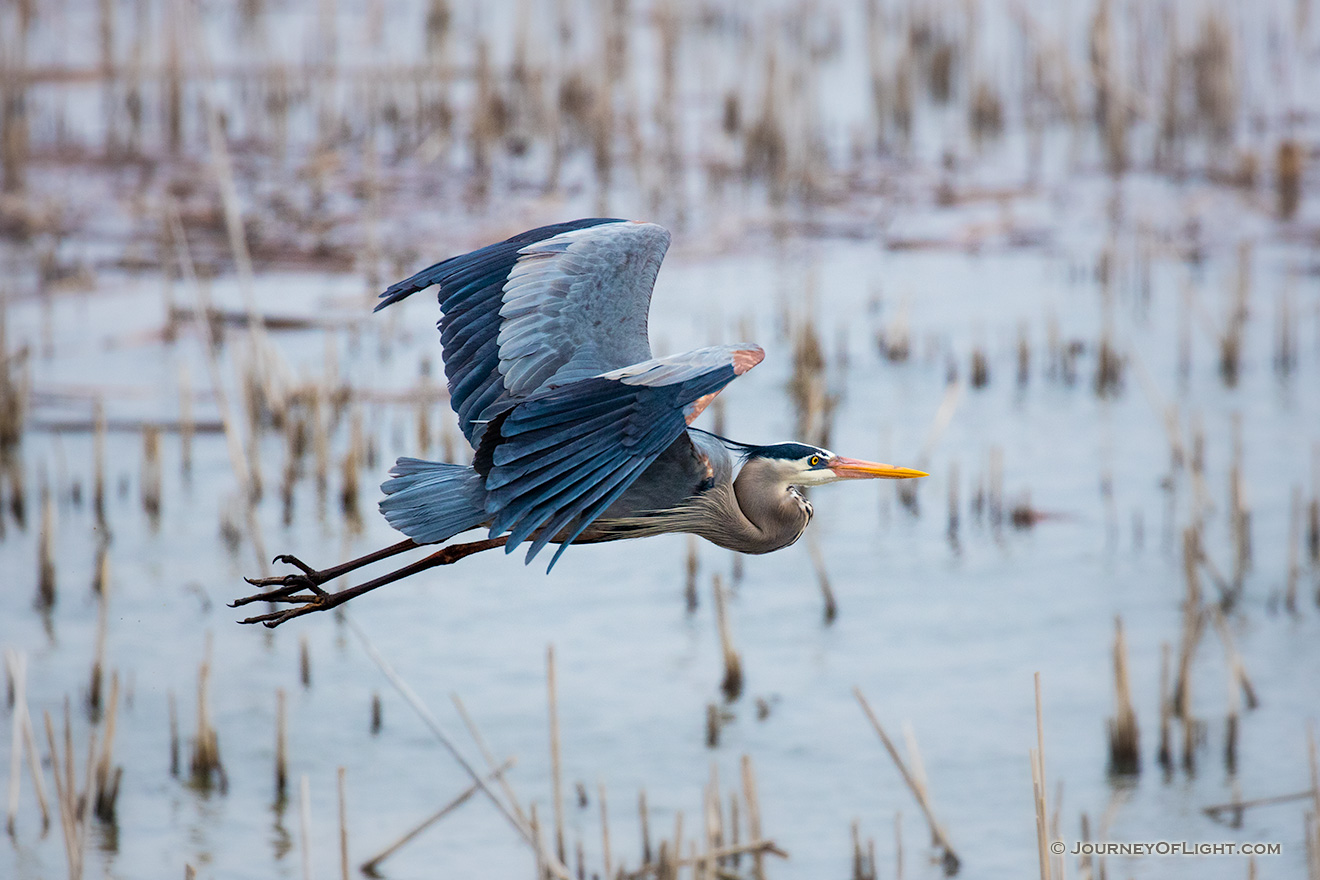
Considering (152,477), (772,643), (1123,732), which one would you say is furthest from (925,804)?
(152,477)

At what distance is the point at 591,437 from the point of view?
350cm

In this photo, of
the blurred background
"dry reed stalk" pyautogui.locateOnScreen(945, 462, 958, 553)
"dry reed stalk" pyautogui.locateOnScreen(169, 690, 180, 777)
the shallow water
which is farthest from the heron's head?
"dry reed stalk" pyautogui.locateOnScreen(945, 462, 958, 553)

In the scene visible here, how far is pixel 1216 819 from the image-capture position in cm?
620

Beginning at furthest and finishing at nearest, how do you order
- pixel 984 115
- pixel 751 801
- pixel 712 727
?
pixel 984 115
pixel 712 727
pixel 751 801

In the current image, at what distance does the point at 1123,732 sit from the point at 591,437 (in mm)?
3583

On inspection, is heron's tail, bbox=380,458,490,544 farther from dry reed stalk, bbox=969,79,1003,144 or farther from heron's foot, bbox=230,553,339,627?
dry reed stalk, bbox=969,79,1003,144

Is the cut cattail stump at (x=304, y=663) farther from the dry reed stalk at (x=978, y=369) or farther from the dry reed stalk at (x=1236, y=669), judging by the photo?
the dry reed stalk at (x=978, y=369)

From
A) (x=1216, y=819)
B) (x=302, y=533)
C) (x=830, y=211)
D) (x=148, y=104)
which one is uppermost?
(x=148, y=104)

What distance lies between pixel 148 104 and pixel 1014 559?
34.0 ft

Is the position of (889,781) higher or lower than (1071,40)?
lower

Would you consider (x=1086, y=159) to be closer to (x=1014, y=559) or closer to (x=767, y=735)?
(x=1014, y=559)

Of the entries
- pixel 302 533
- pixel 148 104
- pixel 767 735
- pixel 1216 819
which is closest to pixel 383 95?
pixel 148 104

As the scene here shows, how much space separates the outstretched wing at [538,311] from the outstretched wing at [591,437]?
Answer: 0.98 ft

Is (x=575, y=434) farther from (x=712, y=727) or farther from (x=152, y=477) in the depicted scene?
(x=152, y=477)
